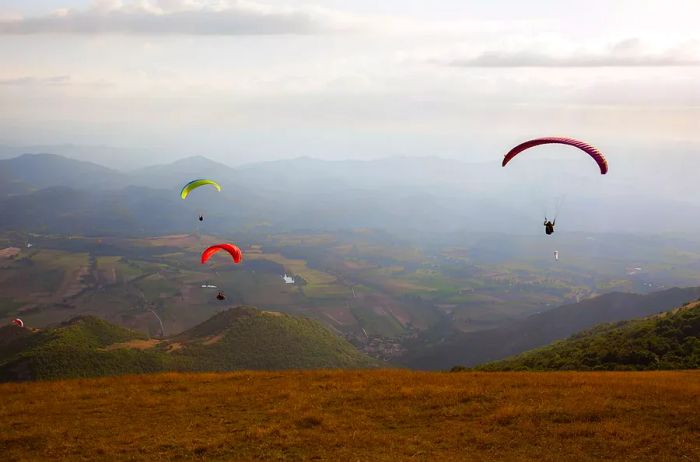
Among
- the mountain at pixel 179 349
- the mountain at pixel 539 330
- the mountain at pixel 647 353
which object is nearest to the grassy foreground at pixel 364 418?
the mountain at pixel 647 353

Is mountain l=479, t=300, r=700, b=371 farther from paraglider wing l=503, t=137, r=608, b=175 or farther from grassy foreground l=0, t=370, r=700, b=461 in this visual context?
paraglider wing l=503, t=137, r=608, b=175

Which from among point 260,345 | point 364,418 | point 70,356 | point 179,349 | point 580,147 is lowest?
point 260,345

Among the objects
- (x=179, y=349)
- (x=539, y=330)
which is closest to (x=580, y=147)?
(x=179, y=349)

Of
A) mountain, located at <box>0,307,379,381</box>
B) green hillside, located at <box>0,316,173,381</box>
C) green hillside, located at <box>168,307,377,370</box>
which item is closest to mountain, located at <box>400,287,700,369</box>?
green hillside, located at <box>168,307,377,370</box>

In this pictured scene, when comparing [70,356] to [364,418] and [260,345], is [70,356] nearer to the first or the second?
[260,345]

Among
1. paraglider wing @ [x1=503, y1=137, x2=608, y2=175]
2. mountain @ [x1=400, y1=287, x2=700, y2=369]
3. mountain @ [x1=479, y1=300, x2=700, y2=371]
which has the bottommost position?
mountain @ [x1=400, y1=287, x2=700, y2=369]

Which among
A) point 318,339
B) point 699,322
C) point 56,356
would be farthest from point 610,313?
point 56,356
